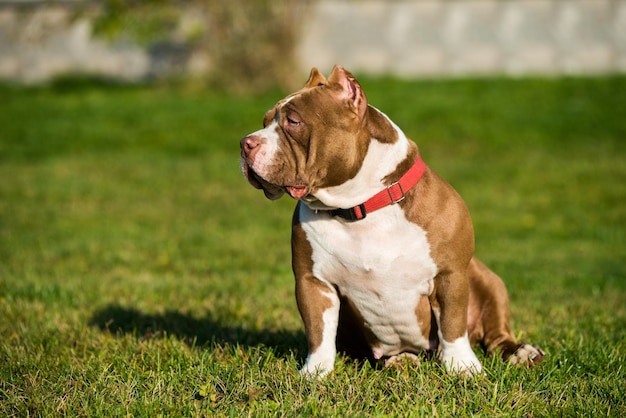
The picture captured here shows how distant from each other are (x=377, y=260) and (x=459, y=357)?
2.01 ft

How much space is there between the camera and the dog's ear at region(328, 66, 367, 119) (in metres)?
3.85


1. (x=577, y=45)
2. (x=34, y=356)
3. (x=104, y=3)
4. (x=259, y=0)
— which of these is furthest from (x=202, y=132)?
(x=34, y=356)

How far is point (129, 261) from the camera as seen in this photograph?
7867 mm

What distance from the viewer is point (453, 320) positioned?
13.3 feet

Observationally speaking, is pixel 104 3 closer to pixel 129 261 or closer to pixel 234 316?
pixel 129 261

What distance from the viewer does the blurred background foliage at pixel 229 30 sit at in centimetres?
1491

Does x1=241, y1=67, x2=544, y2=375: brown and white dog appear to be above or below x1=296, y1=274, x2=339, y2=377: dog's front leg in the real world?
above

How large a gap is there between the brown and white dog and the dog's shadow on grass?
558 millimetres

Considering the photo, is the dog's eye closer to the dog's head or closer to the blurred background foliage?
the dog's head

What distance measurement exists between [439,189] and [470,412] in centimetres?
102

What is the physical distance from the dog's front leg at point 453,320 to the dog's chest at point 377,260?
2.8 inches

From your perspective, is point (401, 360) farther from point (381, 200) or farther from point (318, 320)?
point (381, 200)

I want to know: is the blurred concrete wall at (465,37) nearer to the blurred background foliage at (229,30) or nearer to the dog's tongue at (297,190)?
the blurred background foliage at (229,30)

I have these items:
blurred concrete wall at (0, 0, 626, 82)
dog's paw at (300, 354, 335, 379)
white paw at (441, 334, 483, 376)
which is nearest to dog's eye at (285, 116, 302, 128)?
dog's paw at (300, 354, 335, 379)
